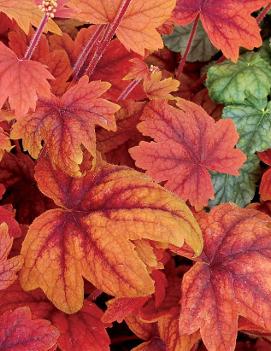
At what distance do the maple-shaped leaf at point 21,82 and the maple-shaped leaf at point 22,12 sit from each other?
69 millimetres

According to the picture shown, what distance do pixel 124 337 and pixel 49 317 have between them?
12.3 inches

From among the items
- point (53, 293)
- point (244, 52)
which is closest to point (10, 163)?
point (53, 293)

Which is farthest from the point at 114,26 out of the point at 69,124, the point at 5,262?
the point at 5,262

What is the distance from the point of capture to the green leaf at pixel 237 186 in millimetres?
1550

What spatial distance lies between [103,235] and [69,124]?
8.4 inches

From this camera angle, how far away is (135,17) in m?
1.17

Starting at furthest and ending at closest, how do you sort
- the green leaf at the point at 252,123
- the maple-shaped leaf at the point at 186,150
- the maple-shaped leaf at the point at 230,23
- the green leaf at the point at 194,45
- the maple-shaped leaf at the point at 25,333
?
the green leaf at the point at 194,45 < the green leaf at the point at 252,123 < the maple-shaped leaf at the point at 230,23 < the maple-shaped leaf at the point at 186,150 < the maple-shaped leaf at the point at 25,333

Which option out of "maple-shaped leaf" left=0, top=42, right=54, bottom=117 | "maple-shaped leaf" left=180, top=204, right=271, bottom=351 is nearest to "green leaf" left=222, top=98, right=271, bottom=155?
"maple-shaped leaf" left=180, top=204, right=271, bottom=351

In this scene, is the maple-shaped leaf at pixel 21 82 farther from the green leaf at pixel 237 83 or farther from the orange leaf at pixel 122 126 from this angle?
the green leaf at pixel 237 83

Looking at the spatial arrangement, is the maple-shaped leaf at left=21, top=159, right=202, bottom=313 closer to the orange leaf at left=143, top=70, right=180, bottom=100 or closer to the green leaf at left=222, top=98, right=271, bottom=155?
the orange leaf at left=143, top=70, right=180, bottom=100

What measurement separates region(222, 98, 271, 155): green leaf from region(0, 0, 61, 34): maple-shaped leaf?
62 centimetres

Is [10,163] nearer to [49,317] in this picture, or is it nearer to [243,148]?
[49,317]

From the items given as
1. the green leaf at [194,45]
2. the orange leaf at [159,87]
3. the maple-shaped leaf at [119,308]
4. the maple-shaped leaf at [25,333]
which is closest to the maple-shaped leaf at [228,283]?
the maple-shaped leaf at [119,308]

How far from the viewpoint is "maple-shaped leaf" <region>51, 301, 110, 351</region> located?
108 cm
